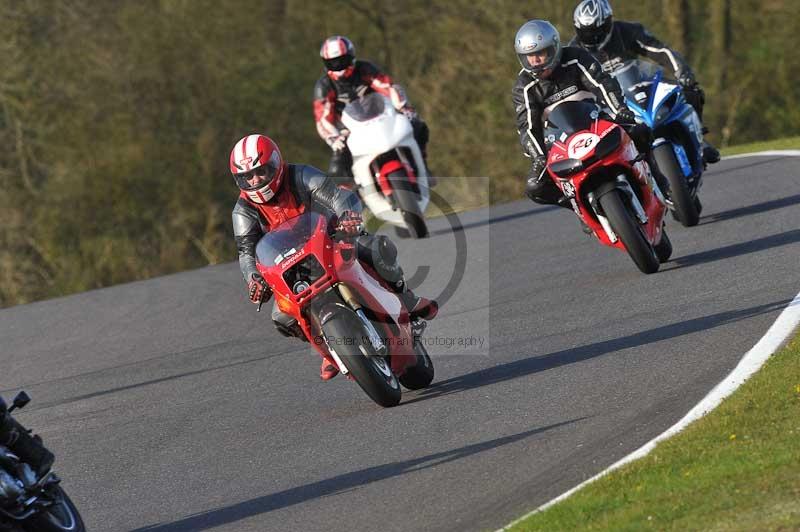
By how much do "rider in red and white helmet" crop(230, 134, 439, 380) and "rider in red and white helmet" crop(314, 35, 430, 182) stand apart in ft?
21.6

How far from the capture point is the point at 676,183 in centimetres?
1201

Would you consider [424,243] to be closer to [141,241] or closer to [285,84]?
[141,241]

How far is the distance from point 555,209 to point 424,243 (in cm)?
217

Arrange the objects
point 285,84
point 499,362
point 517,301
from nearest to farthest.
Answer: point 499,362 < point 517,301 < point 285,84

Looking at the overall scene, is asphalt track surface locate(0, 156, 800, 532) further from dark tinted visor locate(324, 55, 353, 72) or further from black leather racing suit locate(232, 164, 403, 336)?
dark tinted visor locate(324, 55, 353, 72)

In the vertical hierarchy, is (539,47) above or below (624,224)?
above

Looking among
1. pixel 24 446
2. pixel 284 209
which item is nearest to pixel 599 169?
pixel 284 209

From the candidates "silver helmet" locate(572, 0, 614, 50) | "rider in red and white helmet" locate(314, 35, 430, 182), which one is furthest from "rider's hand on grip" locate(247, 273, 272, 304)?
"rider in red and white helmet" locate(314, 35, 430, 182)

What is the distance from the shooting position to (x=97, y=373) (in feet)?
39.5

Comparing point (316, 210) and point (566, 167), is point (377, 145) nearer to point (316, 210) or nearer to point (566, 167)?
point (566, 167)

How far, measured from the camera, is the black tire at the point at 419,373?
8.87 m

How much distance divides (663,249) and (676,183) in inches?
38.8

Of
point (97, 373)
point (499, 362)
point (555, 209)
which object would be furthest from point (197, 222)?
point (499, 362)

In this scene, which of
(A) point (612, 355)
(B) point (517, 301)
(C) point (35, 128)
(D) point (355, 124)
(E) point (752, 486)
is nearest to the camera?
(E) point (752, 486)
